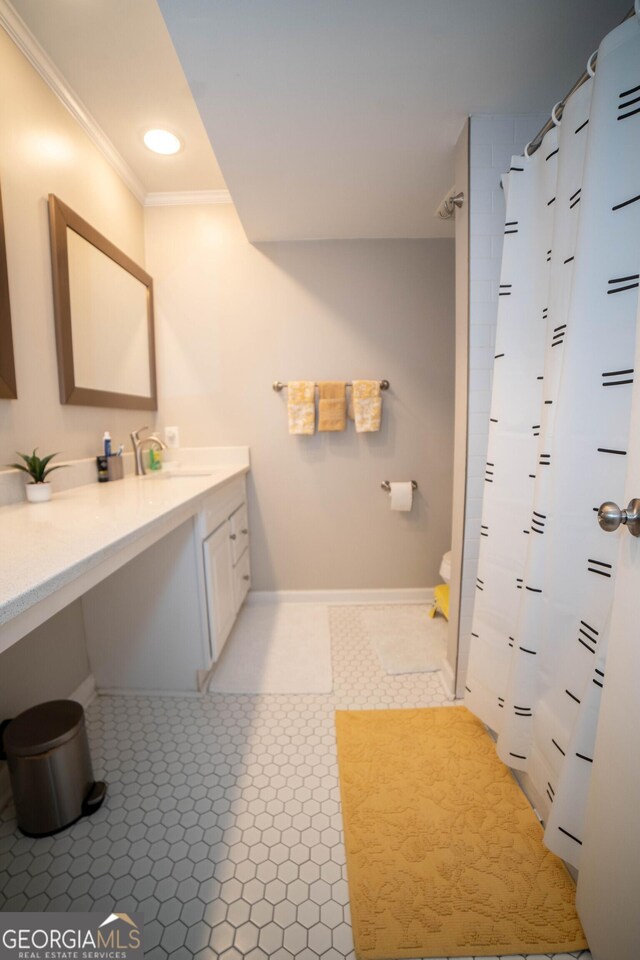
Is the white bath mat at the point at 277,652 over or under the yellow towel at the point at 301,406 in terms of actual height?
under

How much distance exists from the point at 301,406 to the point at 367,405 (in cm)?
39

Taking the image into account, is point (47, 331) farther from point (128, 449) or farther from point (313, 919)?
point (313, 919)

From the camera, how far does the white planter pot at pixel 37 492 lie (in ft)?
4.06

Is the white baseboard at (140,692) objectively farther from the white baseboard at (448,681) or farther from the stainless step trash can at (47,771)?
the white baseboard at (448,681)

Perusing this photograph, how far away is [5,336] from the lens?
47.7 inches

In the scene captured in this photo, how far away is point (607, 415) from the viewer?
2.73 ft

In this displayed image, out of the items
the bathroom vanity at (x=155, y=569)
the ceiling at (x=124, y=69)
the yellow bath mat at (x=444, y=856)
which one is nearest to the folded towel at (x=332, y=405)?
the bathroom vanity at (x=155, y=569)

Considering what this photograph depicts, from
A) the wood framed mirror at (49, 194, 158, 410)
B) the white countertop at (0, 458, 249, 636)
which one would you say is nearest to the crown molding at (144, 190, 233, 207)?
the wood framed mirror at (49, 194, 158, 410)

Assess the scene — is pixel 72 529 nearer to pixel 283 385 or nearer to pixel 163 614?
pixel 163 614

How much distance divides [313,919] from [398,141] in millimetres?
2385

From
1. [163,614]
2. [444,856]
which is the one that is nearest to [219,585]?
[163,614]

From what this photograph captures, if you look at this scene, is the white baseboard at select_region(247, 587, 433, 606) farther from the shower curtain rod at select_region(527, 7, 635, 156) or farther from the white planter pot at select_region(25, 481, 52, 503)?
the shower curtain rod at select_region(527, 7, 635, 156)

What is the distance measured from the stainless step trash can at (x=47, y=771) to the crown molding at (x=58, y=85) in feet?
6.90

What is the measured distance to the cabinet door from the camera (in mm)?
1614
